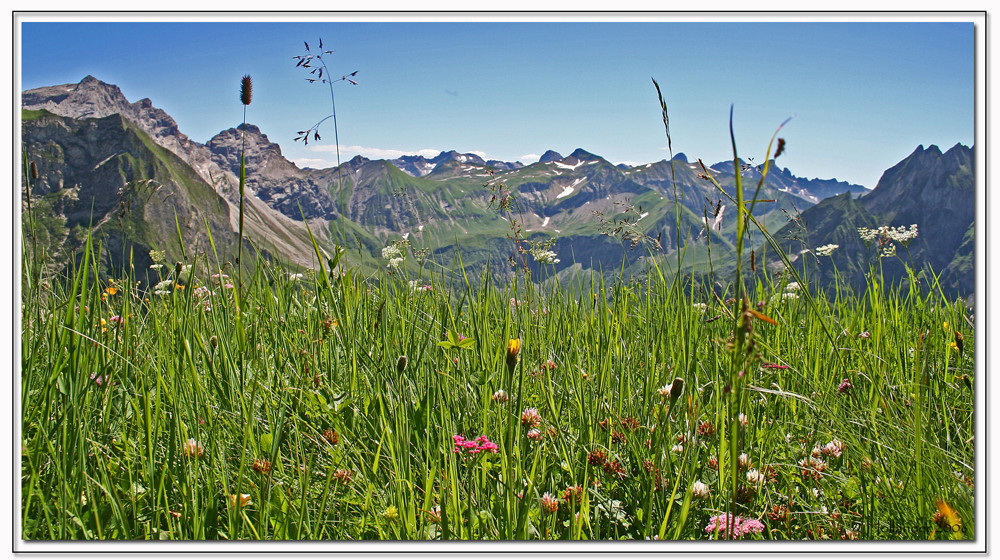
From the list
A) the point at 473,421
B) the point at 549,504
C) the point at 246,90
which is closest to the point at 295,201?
the point at 473,421

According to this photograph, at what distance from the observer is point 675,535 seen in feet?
4.40

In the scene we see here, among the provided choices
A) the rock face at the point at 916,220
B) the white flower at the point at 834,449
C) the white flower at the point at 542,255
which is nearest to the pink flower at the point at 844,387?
the white flower at the point at 834,449

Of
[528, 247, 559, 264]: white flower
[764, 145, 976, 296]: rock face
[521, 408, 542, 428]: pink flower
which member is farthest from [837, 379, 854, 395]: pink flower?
[528, 247, 559, 264]: white flower

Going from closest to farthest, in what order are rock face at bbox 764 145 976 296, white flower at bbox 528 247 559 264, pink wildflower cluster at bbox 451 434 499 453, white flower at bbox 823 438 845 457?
pink wildflower cluster at bbox 451 434 499 453 → white flower at bbox 823 438 845 457 → rock face at bbox 764 145 976 296 → white flower at bbox 528 247 559 264

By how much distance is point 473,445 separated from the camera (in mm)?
1444

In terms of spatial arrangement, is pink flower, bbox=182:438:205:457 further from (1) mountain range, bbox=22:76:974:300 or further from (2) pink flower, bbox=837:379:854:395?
(2) pink flower, bbox=837:379:854:395

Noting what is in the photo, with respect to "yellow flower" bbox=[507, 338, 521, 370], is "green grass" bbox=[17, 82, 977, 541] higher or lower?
lower

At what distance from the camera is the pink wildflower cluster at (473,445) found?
1434 millimetres

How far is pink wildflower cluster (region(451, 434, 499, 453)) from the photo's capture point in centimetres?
143

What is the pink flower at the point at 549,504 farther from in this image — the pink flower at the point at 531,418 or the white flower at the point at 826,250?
the white flower at the point at 826,250

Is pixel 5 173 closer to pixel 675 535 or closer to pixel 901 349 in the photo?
pixel 675 535

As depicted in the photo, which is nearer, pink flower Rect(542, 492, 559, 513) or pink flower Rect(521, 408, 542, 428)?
pink flower Rect(542, 492, 559, 513)
